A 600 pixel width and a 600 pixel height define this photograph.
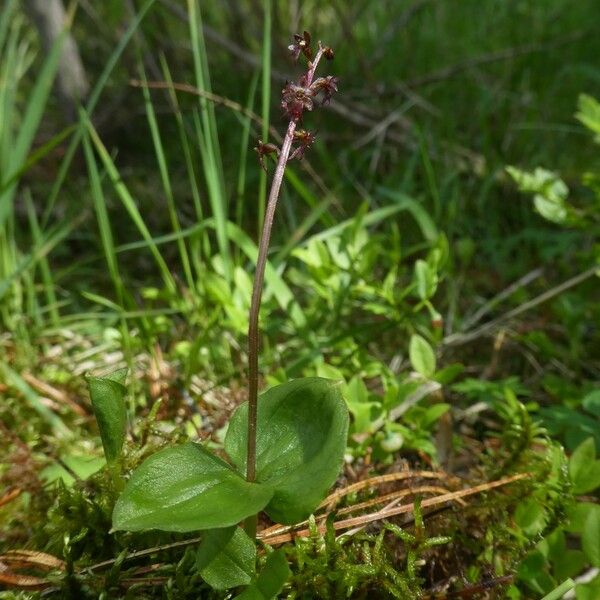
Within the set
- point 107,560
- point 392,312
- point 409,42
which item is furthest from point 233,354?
point 409,42

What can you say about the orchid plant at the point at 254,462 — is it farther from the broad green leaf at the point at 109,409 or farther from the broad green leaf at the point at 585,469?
the broad green leaf at the point at 585,469

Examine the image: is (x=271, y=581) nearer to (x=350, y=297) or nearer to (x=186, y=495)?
(x=186, y=495)

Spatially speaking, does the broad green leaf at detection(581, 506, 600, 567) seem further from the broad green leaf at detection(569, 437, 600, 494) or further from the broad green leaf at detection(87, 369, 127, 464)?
the broad green leaf at detection(87, 369, 127, 464)

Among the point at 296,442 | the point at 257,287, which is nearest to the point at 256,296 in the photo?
the point at 257,287

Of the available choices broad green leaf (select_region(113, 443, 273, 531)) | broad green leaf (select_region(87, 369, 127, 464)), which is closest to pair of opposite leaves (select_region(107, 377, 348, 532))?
broad green leaf (select_region(113, 443, 273, 531))

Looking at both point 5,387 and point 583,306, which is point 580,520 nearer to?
point 583,306
